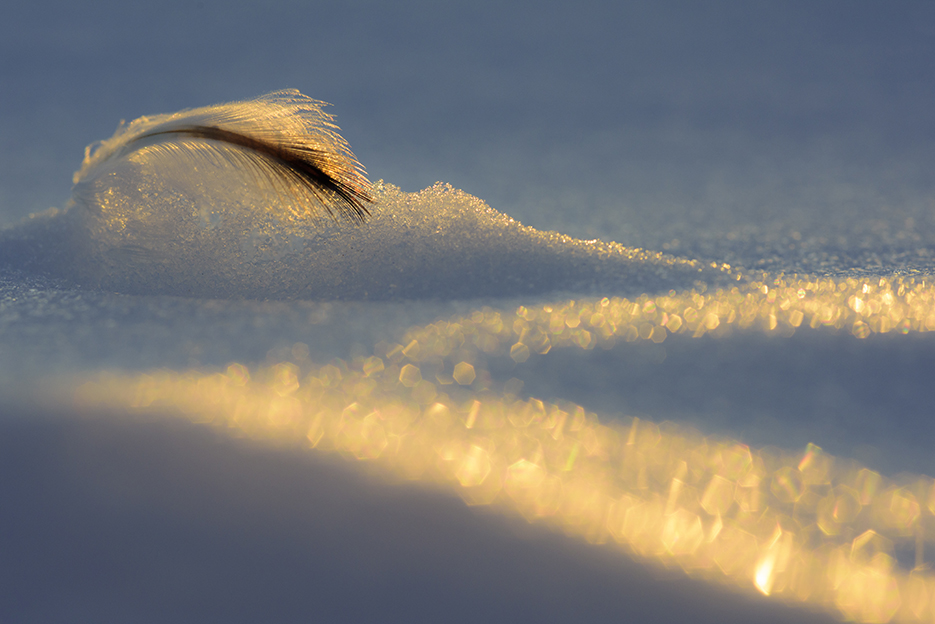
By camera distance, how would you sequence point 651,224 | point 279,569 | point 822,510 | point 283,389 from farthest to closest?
point 651,224 → point 283,389 → point 822,510 → point 279,569

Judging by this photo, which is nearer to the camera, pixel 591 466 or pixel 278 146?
pixel 591 466

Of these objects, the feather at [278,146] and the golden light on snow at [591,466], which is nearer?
the golden light on snow at [591,466]

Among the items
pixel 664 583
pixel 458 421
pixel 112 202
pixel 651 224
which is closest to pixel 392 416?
pixel 458 421

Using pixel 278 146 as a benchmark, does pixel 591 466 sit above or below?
below

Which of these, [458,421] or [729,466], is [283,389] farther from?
[729,466]

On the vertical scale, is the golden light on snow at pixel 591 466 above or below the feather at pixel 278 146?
below
